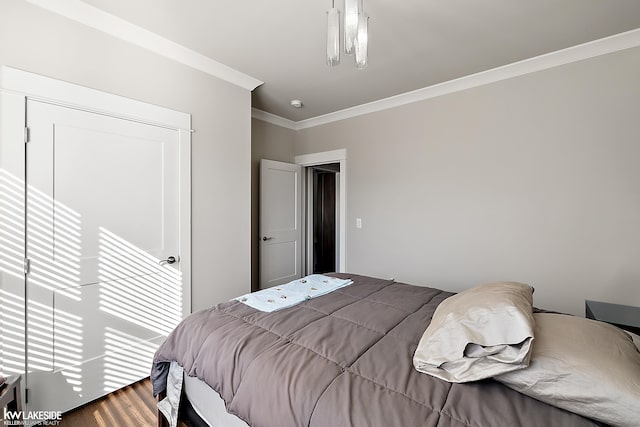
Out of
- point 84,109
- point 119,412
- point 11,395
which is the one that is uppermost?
point 84,109

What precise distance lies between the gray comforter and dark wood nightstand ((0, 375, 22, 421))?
56 centimetres

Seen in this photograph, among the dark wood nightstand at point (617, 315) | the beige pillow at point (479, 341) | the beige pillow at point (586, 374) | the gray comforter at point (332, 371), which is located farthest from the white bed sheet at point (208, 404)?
the dark wood nightstand at point (617, 315)

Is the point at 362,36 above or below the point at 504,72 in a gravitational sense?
below

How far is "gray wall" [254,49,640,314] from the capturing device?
2.06m

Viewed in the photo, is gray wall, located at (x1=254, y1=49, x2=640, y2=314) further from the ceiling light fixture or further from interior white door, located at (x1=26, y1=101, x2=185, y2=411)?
interior white door, located at (x1=26, y1=101, x2=185, y2=411)

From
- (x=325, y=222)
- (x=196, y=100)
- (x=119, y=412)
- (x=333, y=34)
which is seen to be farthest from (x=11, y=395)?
(x=325, y=222)

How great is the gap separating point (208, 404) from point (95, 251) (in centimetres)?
127

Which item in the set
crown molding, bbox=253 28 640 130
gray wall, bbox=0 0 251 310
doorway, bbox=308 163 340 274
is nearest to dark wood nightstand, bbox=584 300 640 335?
crown molding, bbox=253 28 640 130

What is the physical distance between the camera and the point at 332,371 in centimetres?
101

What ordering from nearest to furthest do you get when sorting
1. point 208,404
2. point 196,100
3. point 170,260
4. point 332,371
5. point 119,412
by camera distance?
point 332,371
point 208,404
point 119,412
point 170,260
point 196,100

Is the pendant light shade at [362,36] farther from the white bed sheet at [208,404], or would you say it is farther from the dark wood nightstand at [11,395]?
the dark wood nightstand at [11,395]

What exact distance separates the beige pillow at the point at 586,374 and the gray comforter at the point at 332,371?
0.16 ft

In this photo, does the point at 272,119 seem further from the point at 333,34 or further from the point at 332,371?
the point at 332,371

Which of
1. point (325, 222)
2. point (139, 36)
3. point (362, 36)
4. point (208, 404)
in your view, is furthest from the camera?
point (325, 222)
